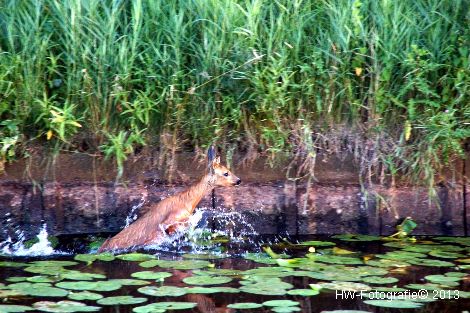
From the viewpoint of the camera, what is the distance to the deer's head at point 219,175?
7832 mm

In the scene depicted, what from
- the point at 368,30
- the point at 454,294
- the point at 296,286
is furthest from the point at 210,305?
the point at 368,30

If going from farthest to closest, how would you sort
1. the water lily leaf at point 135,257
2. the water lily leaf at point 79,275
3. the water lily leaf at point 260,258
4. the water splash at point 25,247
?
the water splash at point 25,247 → the water lily leaf at point 135,257 → the water lily leaf at point 260,258 → the water lily leaf at point 79,275

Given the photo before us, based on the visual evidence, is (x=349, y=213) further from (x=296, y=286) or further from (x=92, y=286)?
(x=92, y=286)

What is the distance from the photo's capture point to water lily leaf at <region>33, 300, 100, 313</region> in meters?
5.77

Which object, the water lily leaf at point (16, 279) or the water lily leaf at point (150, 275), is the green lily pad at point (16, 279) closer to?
the water lily leaf at point (16, 279)

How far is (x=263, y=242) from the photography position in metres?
7.86

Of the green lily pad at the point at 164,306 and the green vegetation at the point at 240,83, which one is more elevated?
the green vegetation at the point at 240,83

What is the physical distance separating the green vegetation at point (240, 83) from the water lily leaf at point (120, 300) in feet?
6.98

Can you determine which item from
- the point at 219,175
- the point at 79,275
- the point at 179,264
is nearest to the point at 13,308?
the point at 79,275

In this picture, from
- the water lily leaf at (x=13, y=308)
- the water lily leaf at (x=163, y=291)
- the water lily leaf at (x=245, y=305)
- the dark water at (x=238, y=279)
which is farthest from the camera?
the water lily leaf at (x=163, y=291)

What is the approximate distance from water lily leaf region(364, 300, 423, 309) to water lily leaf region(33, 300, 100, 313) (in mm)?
1692

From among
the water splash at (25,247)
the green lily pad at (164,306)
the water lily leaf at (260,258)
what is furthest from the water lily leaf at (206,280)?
the water splash at (25,247)

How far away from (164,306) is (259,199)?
255cm

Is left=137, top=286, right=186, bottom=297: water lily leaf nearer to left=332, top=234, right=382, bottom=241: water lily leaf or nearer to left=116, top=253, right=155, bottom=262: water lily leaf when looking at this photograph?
left=116, top=253, right=155, bottom=262: water lily leaf
